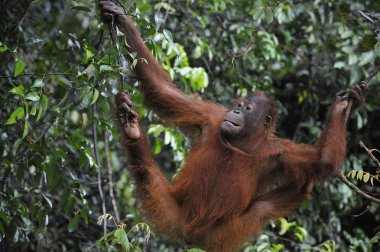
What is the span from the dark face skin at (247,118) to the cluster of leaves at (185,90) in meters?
0.37

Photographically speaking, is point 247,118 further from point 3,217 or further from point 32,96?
point 3,217

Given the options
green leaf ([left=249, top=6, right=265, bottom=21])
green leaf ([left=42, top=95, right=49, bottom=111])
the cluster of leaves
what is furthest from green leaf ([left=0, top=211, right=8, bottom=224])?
green leaf ([left=249, top=6, right=265, bottom=21])

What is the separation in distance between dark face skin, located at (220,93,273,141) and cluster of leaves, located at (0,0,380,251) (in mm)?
368

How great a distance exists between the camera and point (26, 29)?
17.9 feet

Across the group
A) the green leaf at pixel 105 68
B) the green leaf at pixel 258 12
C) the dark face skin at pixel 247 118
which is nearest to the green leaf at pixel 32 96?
the green leaf at pixel 105 68

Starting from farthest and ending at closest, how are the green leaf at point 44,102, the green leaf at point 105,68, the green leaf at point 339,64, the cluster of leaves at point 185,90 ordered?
the green leaf at point 339,64 < the cluster of leaves at point 185,90 < the green leaf at point 44,102 < the green leaf at point 105,68

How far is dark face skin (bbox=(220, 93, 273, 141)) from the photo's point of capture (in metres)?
4.14

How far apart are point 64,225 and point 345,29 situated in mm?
3190

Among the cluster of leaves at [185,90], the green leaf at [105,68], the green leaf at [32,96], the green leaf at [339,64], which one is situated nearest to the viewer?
the green leaf at [105,68]

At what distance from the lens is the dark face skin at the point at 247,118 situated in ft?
13.6

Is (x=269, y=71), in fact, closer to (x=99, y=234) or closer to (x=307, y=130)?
(x=307, y=130)

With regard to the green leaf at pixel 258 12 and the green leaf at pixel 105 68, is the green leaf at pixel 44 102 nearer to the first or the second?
the green leaf at pixel 105 68

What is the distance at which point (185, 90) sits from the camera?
17.4 ft

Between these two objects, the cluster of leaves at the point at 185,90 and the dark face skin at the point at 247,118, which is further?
the cluster of leaves at the point at 185,90
